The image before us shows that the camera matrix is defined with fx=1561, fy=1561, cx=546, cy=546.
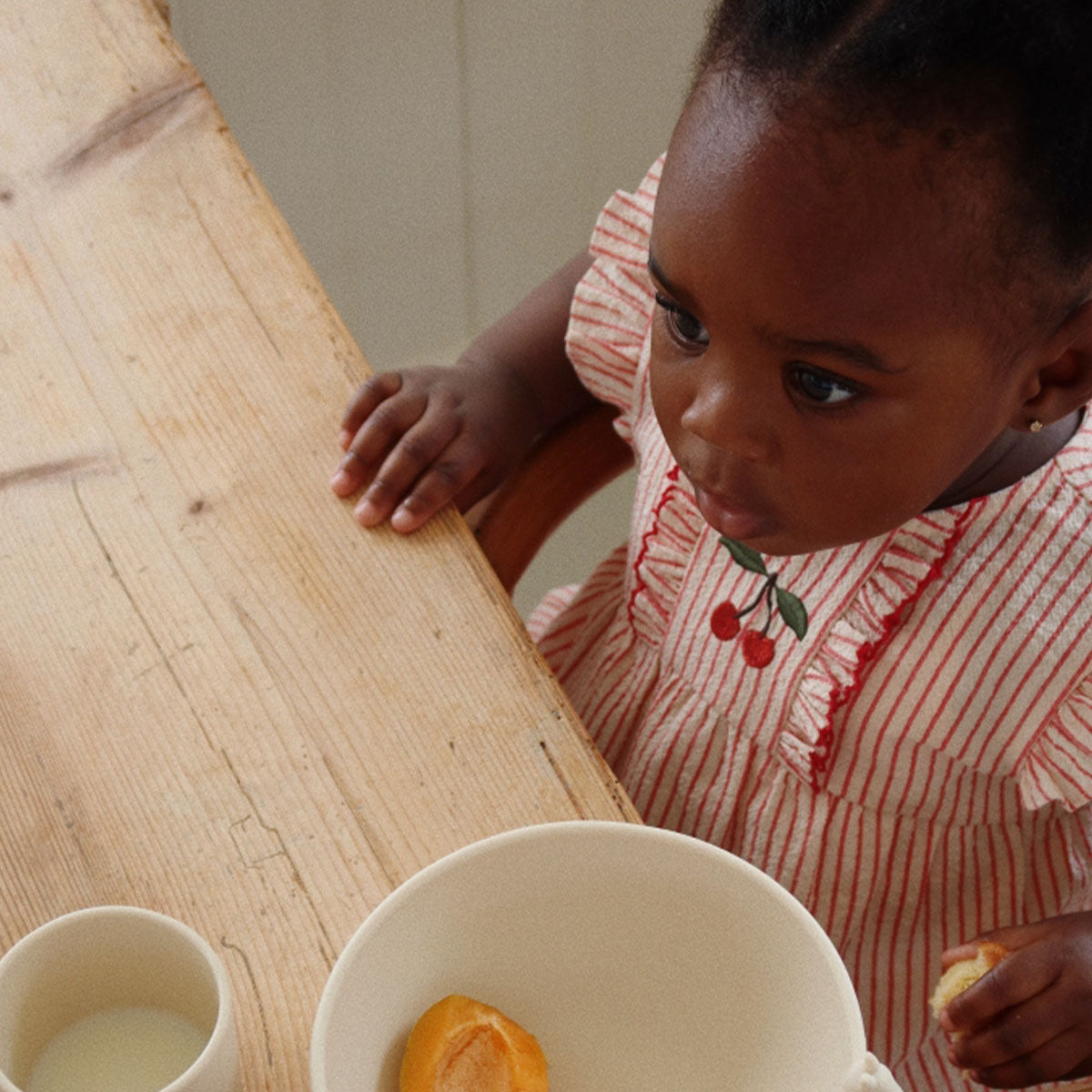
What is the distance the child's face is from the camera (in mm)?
557

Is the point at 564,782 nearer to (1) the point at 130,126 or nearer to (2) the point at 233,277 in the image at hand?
(2) the point at 233,277

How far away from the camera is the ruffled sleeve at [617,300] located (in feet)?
2.91

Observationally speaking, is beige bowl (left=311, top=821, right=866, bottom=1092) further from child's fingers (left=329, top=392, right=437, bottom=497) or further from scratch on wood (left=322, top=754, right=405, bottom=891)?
child's fingers (left=329, top=392, right=437, bottom=497)

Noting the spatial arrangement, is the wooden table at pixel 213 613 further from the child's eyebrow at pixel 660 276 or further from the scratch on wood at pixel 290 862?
the child's eyebrow at pixel 660 276

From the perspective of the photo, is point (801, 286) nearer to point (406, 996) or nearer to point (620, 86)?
point (406, 996)

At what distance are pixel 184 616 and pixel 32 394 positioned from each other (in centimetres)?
17

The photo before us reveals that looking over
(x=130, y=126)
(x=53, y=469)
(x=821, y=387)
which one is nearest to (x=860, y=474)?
(x=821, y=387)

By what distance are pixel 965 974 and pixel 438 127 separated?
1.07 metres

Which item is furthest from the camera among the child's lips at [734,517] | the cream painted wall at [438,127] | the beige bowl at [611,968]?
the cream painted wall at [438,127]

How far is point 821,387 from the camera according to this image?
0.63m

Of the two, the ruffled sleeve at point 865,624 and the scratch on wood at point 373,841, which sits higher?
the scratch on wood at point 373,841

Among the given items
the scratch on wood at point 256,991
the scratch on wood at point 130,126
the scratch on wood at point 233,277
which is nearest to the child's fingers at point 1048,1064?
the scratch on wood at point 256,991

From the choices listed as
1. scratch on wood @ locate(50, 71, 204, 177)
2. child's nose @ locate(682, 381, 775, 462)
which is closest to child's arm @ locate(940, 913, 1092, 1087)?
child's nose @ locate(682, 381, 775, 462)

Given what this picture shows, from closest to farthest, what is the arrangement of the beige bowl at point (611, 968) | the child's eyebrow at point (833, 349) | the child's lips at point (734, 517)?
the beige bowl at point (611, 968) → the child's eyebrow at point (833, 349) → the child's lips at point (734, 517)
